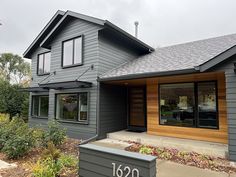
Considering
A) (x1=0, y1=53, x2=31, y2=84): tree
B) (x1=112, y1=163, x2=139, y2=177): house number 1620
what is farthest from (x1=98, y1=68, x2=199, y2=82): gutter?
(x1=0, y1=53, x2=31, y2=84): tree

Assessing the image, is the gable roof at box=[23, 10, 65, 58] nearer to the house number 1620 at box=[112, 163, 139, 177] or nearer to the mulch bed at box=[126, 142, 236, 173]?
the mulch bed at box=[126, 142, 236, 173]

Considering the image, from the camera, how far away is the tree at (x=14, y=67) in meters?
34.0

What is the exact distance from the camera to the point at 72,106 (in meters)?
10.0

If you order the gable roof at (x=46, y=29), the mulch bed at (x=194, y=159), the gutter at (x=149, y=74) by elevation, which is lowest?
the mulch bed at (x=194, y=159)

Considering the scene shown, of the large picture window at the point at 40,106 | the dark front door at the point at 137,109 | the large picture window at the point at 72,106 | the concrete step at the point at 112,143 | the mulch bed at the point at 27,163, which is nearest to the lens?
the mulch bed at the point at 27,163

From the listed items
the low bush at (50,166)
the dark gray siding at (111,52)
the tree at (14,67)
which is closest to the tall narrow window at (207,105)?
the dark gray siding at (111,52)

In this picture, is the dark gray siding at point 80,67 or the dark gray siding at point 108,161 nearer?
the dark gray siding at point 108,161

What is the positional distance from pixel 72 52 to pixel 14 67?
29186 millimetres

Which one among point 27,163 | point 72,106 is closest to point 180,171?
point 27,163

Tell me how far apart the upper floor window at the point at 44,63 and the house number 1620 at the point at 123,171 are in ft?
32.7

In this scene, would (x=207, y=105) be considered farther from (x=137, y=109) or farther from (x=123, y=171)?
(x=123, y=171)

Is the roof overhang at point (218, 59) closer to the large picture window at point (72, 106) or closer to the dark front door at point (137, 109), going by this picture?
the dark front door at point (137, 109)

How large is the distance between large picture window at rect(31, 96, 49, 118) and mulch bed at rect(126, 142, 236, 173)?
272 inches

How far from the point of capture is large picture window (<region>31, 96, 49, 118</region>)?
40.0 feet
